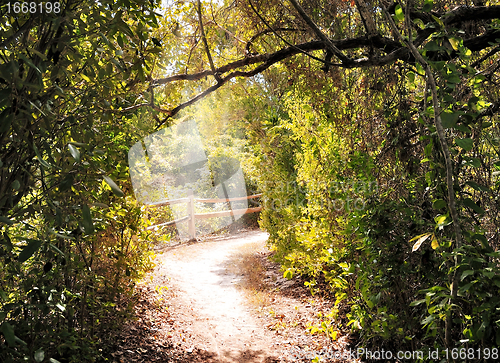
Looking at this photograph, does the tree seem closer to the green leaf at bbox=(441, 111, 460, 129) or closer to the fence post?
the green leaf at bbox=(441, 111, 460, 129)

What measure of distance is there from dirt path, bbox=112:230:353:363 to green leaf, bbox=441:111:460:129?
2381 millimetres

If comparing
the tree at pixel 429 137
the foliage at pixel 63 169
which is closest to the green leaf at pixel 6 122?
the foliage at pixel 63 169

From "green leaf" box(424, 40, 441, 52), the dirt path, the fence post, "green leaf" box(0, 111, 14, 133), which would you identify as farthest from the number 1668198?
the fence post

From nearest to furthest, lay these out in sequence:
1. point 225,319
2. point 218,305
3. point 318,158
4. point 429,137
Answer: point 429,137
point 318,158
point 225,319
point 218,305

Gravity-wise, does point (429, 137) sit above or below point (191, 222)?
above

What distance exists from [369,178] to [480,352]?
54.2 inches

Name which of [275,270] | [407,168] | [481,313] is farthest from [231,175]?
[481,313]

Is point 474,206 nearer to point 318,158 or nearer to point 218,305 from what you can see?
point 318,158

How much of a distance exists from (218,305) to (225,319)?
545 millimetres

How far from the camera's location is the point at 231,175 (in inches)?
630

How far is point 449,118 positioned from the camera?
4.69 ft

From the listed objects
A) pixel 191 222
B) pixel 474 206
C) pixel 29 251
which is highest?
pixel 29 251

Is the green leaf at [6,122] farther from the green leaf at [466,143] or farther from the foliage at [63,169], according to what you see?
the green leaf at [466,143]

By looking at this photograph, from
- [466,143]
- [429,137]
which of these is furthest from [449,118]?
[429,137]
